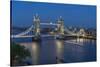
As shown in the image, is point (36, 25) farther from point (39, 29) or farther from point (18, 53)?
point (18, 53)

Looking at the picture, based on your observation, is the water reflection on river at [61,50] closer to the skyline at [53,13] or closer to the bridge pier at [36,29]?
the bridge pier at [36,29]

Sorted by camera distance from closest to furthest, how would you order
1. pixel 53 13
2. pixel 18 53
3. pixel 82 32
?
pixel 18 53 < pixel 53 13 < pixel 82 32

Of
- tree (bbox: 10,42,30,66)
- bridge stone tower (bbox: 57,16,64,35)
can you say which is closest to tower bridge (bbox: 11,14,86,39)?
bridge stone tower (bbox: 57,16,64,35)

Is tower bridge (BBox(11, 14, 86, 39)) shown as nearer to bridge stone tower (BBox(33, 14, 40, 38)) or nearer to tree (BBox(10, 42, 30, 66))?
bridge stone tower (BBox(33, 14, 40, 38))

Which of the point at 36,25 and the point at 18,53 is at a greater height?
the point at 36,25

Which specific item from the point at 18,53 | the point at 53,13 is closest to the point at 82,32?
the point at 53,13

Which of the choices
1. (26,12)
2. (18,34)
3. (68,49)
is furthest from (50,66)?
(26,12)
